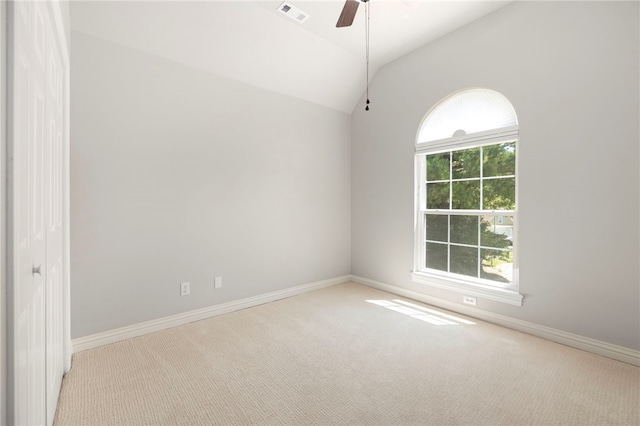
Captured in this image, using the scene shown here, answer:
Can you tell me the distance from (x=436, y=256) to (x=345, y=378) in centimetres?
199

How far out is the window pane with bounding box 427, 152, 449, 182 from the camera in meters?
3.37

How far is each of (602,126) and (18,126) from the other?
339 centimetres

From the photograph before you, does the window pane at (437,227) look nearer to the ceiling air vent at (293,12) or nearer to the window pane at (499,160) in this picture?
the window pane at (499,160)

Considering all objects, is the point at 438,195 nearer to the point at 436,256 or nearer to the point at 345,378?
the point at 436,256

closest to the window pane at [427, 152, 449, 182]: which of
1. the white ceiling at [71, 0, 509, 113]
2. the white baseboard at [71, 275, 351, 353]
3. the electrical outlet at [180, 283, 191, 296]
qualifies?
the white ceiling at [71, 0, 509, 113]

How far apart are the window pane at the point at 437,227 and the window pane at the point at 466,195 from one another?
0.20 meters

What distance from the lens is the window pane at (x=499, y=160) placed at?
2818 millimetres

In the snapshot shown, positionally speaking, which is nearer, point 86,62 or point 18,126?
point 18,126

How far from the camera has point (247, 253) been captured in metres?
3.34

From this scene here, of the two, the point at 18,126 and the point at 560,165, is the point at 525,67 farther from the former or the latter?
the point at 18,126

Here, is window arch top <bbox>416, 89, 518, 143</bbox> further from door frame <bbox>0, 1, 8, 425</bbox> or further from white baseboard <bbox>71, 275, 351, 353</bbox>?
door frame <bbox>0, 1, 8, 425</bbox>

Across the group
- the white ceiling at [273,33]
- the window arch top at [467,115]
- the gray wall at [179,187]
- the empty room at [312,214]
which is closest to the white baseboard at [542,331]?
the empty room at [312,214]

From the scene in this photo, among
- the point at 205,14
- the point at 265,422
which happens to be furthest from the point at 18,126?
the point at 205,14

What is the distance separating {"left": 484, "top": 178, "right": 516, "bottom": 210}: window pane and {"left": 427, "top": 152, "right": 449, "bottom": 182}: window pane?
46 cm
